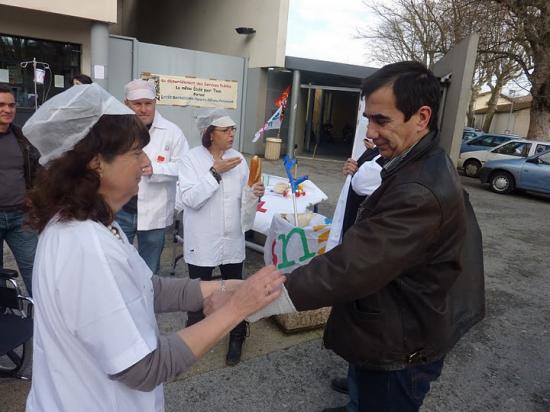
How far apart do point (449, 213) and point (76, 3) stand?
9024mm

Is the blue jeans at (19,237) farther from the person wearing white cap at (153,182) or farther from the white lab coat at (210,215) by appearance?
the white lab coat at (210,215)

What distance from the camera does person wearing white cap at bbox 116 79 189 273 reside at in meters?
3.34

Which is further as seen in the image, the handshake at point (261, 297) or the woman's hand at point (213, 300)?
the woman's hand at point (213, 300)

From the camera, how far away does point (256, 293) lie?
1.38 m

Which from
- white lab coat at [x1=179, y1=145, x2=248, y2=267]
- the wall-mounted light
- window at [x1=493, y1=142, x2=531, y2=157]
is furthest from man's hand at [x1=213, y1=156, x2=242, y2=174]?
window at [x1=493, y1=142, x2=531, y2=157]

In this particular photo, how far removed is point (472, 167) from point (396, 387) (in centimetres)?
1548

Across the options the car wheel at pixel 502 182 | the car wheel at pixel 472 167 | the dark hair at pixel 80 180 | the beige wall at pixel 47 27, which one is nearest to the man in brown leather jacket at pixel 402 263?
the dark hair at pixel 80 180

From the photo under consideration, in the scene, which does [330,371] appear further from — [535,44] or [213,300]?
[535,44]

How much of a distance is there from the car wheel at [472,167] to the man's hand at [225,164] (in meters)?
14.3

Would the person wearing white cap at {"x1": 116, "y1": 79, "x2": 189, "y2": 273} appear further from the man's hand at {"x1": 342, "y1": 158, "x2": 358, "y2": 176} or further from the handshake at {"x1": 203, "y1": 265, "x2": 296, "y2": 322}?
the handshake at {"x1": 203, "y1": 265, "x2": 296, "y2": 322}

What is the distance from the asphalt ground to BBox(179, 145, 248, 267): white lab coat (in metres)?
0.78

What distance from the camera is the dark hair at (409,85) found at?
1488mm

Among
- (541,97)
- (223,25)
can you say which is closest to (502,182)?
(541,97)

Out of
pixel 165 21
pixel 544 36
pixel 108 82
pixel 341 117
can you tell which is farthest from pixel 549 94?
pixel 165 21
